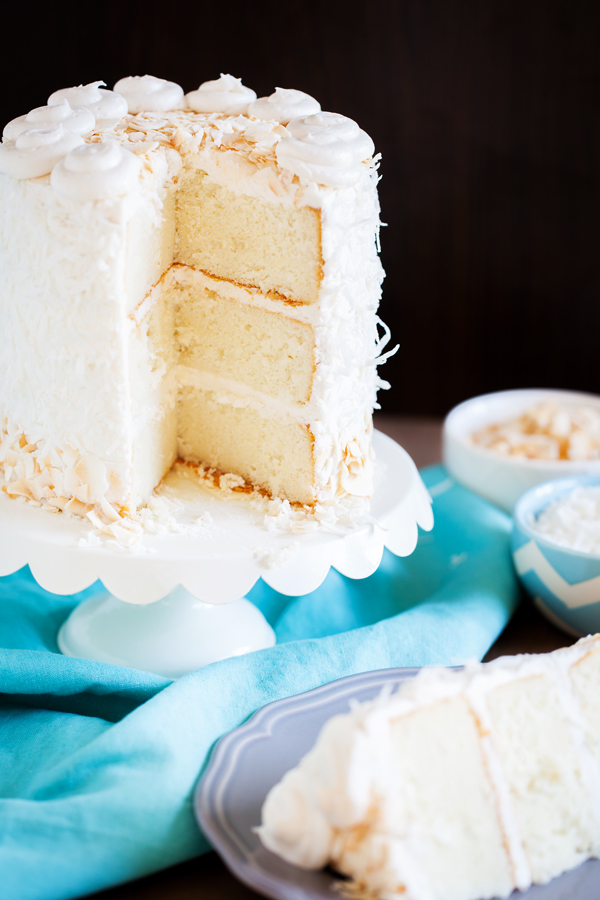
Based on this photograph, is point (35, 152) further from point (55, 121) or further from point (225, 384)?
point (225, 384)

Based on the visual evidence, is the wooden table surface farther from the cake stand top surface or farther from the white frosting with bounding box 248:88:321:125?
the white frosting with bounding box 248:88:321:125

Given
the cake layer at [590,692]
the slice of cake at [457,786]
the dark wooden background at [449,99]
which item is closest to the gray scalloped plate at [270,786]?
the slice of cake at [457,786]

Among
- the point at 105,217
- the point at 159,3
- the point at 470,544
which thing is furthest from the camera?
the point at 159,3

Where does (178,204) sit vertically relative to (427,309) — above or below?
above

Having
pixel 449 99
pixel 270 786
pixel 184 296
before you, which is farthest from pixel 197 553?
pixel 449 99

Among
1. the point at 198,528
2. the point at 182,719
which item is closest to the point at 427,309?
the point at 198,528

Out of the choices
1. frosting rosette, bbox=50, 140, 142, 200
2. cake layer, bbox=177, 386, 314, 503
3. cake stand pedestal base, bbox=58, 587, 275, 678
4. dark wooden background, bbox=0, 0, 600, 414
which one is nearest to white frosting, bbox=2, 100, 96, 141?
frosting rosette, bbox=50, 140, 142, 200

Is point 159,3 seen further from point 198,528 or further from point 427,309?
point 198,528
